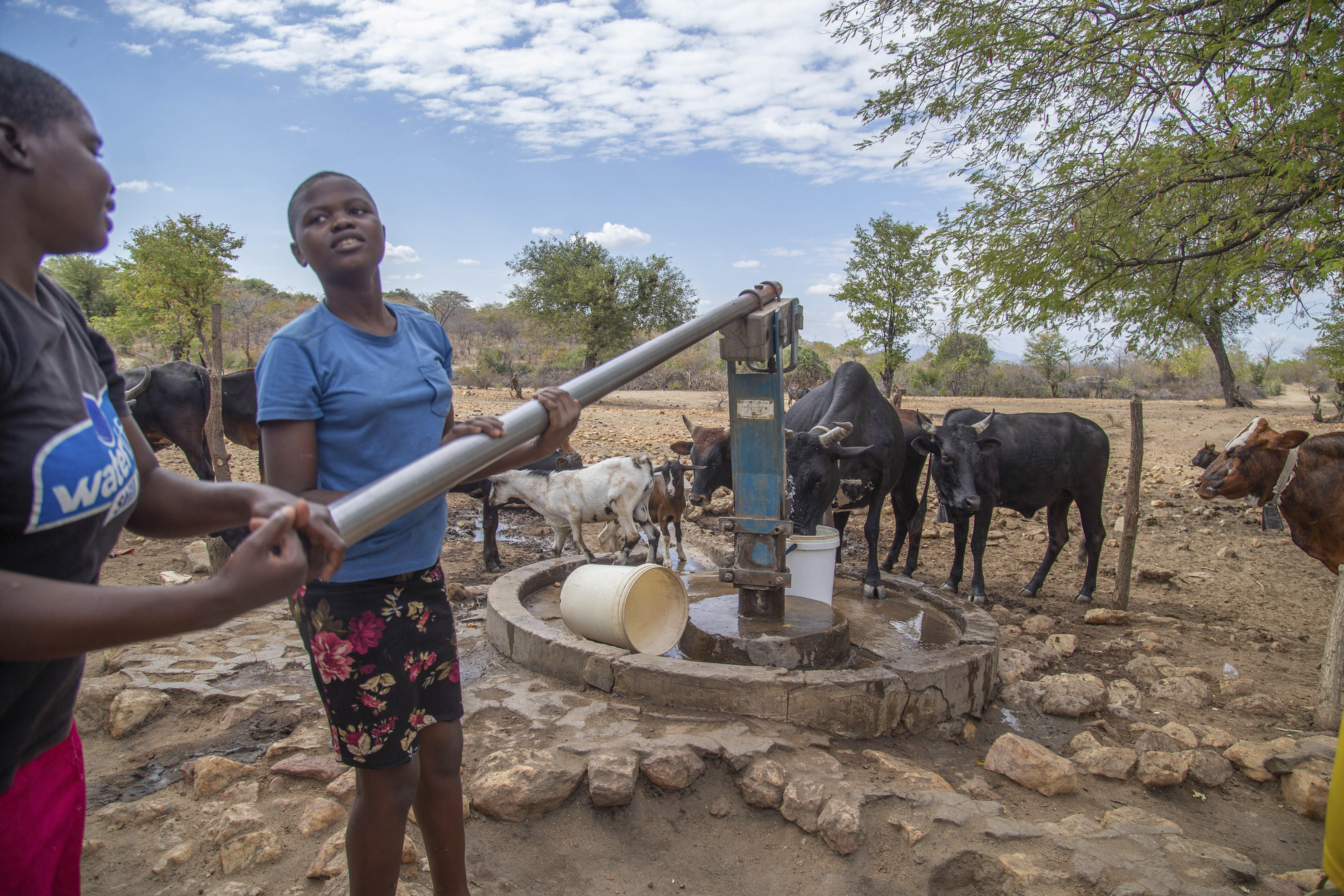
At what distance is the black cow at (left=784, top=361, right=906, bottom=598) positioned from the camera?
5.72m

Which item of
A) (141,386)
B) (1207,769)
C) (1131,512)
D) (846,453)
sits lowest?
(1207,769)

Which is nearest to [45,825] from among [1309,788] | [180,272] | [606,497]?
[1309,788]

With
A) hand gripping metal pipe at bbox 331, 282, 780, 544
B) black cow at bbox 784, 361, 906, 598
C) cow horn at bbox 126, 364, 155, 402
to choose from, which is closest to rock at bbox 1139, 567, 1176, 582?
black cow at bbox 784, 361, 906, 598

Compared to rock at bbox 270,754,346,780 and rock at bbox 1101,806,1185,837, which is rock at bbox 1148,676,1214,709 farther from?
rock at bbox 270,754,346,780

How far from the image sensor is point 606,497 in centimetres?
686

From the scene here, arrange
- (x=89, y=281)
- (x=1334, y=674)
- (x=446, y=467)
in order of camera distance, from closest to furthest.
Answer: (x=446, y=467) < (x=1334, y=674) < (x=89, y=281)

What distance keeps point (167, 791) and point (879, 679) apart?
3296mm

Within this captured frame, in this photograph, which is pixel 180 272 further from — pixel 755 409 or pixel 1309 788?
pixel 1309 788

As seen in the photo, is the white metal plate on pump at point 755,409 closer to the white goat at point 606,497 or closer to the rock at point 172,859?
the white goat at point 606,497

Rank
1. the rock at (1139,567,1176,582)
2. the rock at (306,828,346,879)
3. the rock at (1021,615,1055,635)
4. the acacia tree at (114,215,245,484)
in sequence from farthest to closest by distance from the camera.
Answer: the acacia tree at (114,215,245,484)
the rock at (1139,567,1176,582)
the rock at (1021,615,1055,635)
the rock at (306,828,346,879)

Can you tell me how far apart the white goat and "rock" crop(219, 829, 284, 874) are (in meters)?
3.86

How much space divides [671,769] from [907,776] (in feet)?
3.57

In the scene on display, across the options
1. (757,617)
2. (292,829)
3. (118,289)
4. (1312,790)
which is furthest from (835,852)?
(118,289)

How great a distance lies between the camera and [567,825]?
3156mm
